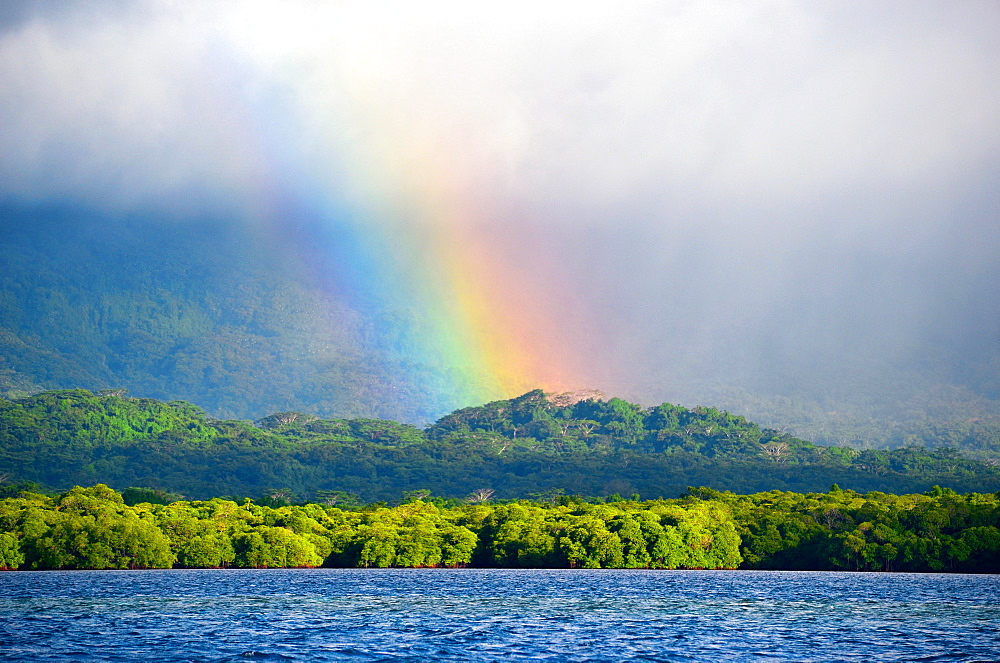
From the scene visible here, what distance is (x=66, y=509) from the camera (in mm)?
168875

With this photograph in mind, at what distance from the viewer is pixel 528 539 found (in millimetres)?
162125

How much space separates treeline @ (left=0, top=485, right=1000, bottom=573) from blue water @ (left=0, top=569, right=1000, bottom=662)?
1917 centimetres

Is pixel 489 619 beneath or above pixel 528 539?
beneath

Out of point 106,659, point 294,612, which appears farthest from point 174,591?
point 106,659

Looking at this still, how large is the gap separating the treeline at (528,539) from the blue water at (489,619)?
1917 cm

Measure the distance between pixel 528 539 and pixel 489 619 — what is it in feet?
266

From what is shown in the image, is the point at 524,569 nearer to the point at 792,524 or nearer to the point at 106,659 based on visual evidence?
the point at 792,524

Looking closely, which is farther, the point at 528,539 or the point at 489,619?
the point at 528,539

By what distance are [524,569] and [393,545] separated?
798 inches

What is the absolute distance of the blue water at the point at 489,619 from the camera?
63844 millimetres

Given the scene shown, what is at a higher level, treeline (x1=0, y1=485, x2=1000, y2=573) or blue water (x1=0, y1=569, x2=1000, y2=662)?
treeline (x1=0, y1=485, x2=1000, y2=573)

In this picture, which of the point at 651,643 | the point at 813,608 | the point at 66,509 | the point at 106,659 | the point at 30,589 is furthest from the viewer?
the point at 66,509

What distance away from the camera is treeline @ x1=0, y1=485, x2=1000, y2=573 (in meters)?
151

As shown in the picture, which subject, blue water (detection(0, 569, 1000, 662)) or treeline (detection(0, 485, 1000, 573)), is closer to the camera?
blue water (detection(0, 569, 1000, 662))
